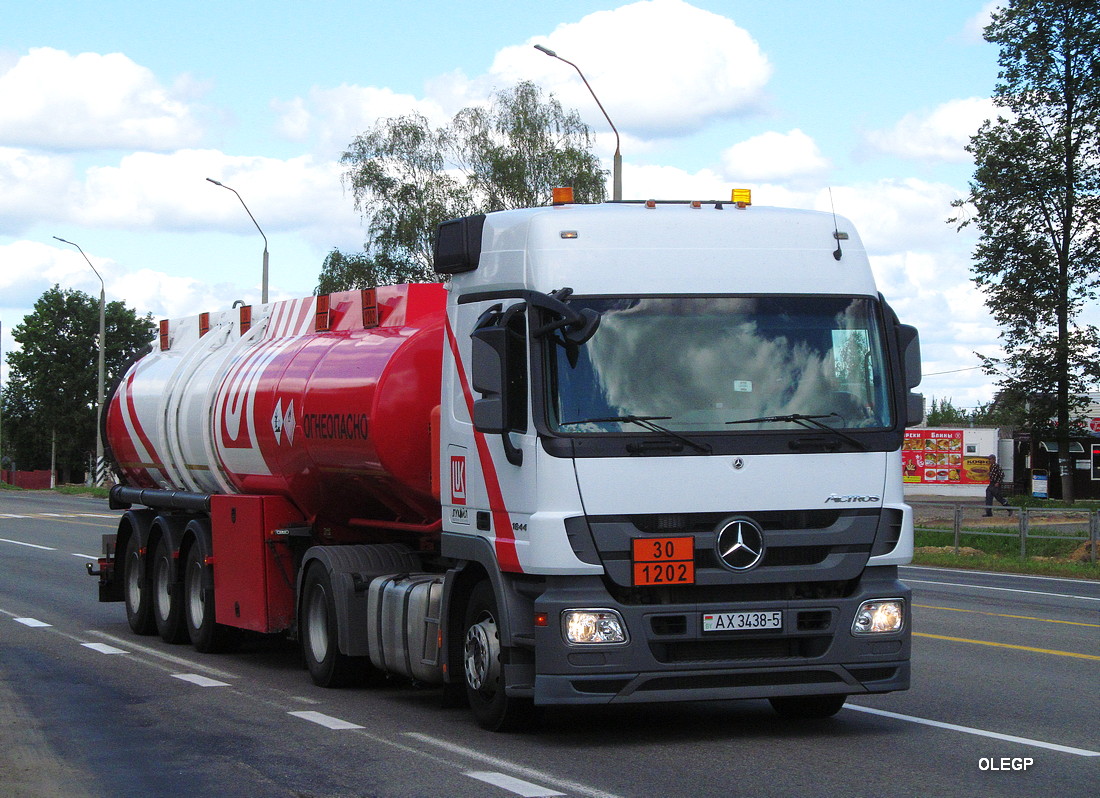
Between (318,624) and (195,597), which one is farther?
(195,597)

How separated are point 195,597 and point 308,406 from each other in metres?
3.33

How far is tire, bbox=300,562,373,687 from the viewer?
1170cm

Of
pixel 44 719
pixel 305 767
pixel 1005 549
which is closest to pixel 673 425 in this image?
pixel 305 767

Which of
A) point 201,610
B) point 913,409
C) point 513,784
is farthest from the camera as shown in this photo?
point 201,610

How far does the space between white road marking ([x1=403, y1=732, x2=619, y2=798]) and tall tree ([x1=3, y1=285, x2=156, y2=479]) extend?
112849 millimetres

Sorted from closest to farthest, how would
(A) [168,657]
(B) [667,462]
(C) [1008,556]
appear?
(B) [667,462] → (A) [168,657] → (C) [1008,556]

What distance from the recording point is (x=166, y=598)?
614 inches

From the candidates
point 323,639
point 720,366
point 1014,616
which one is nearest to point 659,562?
point 720,366

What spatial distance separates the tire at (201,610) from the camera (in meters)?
14.4

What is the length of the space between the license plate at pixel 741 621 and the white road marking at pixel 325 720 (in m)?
2.45

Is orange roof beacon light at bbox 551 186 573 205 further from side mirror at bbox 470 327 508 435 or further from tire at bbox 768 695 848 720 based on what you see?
tire at bbox 768 695 848 720

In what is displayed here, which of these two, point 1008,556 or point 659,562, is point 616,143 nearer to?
point 1008,556

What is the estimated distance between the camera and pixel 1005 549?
29078mm

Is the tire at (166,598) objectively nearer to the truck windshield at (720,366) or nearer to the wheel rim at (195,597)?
the wheel rim at (195,597)
